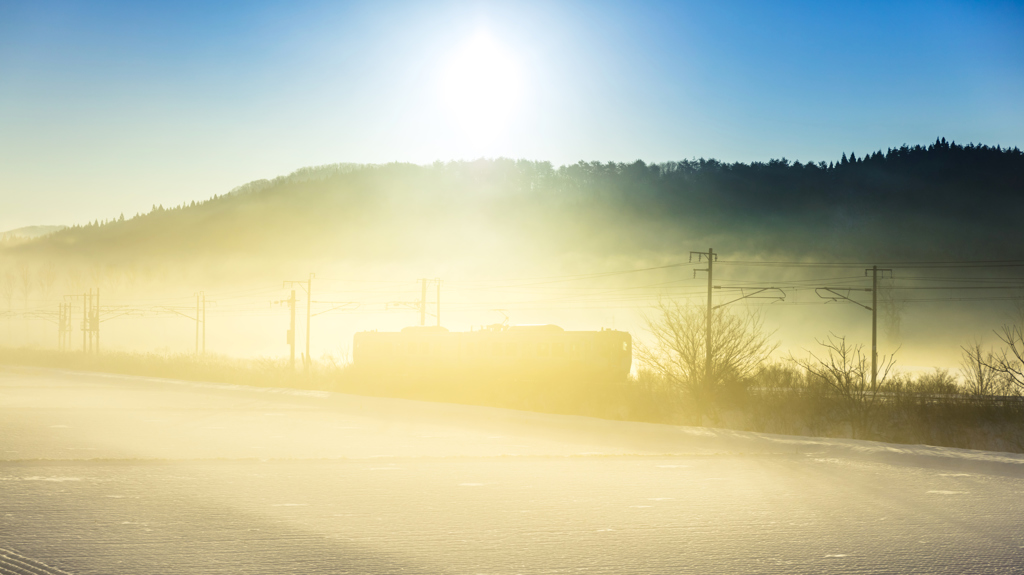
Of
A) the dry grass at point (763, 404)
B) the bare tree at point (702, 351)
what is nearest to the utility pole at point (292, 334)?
the dry grass at point (763, 404)

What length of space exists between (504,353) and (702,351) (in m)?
14.5

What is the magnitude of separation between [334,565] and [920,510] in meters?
6.96

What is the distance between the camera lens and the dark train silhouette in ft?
131

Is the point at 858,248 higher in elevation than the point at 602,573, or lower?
higher

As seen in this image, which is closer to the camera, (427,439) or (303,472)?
(303,472)

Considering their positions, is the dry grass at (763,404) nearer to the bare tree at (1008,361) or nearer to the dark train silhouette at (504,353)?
the dark train silhouette at (504,353)

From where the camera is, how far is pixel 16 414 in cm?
2197

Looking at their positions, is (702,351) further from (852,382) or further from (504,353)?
(504,353)

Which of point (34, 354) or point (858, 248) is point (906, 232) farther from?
point (34, 354)

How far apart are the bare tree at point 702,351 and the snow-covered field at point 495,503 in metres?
11.1

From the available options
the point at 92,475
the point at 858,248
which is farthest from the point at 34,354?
the point at 858,248

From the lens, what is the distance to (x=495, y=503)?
9.85m

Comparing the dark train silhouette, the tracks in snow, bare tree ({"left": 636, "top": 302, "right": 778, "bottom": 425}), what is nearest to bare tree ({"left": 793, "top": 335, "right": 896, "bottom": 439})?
bare tree ({"left": 636, "top": 302, "right": 778, "bottom": 425})

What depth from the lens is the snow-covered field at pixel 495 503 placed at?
285 inches
